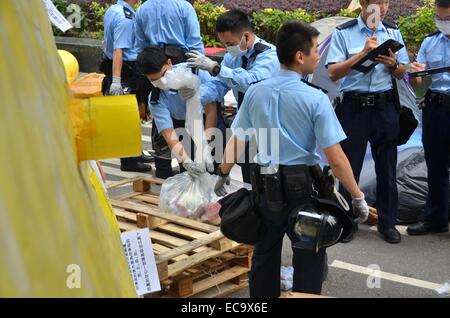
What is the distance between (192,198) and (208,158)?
444mm

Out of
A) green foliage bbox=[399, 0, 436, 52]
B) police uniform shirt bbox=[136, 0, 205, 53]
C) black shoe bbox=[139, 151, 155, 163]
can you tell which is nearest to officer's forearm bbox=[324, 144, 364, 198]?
police uniform shirt bbox=[136, 0, 205, 53]

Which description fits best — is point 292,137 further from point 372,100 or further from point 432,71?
point 432,71

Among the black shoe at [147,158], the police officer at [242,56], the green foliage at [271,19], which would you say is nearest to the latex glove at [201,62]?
the police officer at [242,56]

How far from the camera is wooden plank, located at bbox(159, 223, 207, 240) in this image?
11.9 ft

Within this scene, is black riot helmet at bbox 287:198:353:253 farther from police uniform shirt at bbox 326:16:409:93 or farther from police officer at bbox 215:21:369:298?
police uniform shirt at bbox 326:16:409:93

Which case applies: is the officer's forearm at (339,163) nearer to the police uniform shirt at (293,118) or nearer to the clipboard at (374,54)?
the police uniform shirt at (293,118)

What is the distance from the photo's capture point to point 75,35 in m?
12.6

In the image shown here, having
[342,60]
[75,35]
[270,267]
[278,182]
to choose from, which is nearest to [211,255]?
[270,267]

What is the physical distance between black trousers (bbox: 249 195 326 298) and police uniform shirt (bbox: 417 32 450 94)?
6.28 feet

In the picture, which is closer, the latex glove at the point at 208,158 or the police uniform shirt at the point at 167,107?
the latex glove at the point at 208,158

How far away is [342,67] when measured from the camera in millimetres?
4133

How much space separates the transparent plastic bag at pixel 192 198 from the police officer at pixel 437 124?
1.60 metres

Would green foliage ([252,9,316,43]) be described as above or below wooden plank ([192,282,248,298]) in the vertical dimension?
above

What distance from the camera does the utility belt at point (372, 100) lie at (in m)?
4.18
